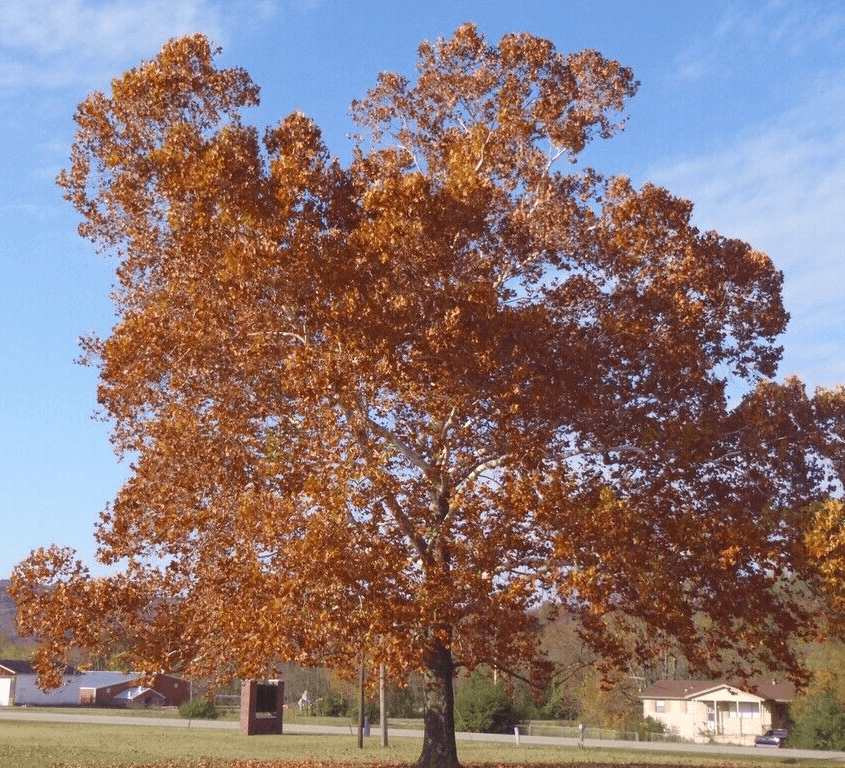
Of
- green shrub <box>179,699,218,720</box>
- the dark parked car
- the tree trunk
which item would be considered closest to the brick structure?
green shrub <box>179,699,218,720</box>

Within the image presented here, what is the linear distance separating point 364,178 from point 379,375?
16.8 ft

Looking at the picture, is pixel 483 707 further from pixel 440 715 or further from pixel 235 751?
pixel 440 715

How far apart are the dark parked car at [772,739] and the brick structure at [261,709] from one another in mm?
30513

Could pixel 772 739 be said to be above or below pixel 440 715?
below

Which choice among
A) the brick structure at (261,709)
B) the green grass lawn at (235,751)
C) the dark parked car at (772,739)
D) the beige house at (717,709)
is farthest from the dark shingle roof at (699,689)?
the green grass lawn at (235,751)

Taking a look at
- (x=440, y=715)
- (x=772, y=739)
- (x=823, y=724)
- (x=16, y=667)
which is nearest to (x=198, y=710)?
(x=772, y=739)

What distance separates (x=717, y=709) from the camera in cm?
7350

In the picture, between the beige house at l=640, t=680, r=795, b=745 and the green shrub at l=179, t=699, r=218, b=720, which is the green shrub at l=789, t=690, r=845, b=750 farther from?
the green shrub at l=179, t=699, r=218, b=720

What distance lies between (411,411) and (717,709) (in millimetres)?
65354

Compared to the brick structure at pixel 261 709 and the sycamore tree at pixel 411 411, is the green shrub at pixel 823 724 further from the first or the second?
the sycamore tree at pixel 411 411

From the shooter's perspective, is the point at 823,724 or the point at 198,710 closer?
the point at 823,724

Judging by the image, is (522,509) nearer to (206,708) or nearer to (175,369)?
(175,369)

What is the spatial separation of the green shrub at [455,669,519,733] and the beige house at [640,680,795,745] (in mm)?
20431

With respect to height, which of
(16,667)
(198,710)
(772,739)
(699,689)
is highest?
(16,667)
